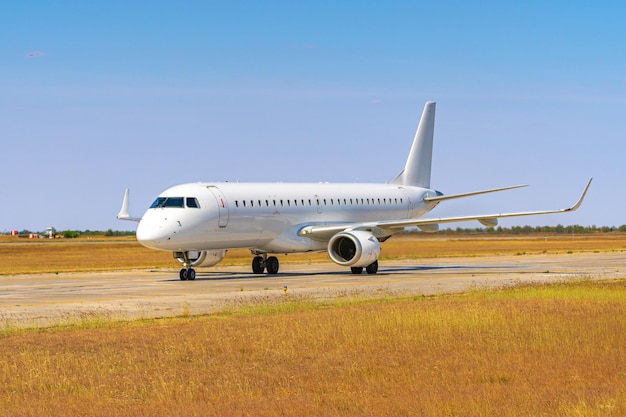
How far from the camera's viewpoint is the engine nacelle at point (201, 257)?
42.2 metres

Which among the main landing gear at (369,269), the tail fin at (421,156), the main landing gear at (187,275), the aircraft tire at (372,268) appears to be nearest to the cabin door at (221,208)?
the main landing gear at (187,275)

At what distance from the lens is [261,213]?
145ft

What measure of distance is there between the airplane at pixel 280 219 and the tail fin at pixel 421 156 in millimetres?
662

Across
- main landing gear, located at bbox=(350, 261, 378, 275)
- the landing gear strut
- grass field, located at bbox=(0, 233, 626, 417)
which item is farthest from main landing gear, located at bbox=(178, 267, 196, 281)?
grass field, located at bbox=(0, 233, 626, 417)

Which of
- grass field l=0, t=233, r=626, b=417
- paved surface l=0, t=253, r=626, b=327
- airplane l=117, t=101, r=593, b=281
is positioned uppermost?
airplane l=117, t=101, r=593, b=281

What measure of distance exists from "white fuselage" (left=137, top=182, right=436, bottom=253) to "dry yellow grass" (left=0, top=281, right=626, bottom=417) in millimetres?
16732

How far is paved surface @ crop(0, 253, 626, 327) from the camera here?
2636 cm

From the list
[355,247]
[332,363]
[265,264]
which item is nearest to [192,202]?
[265,264]

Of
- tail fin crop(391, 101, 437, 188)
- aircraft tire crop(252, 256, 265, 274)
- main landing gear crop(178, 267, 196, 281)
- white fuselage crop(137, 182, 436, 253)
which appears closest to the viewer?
white fuselage crop(137, 182, 436, 253)

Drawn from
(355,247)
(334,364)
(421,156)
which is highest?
(421,156)

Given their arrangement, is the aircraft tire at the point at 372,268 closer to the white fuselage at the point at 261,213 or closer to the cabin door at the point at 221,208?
the white fuselage at the point at 261,213

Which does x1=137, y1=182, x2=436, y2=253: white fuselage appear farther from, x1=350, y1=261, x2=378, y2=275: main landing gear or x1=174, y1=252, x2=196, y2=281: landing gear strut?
x1=350, y1=261, x2=378, y2=275: main landing gear

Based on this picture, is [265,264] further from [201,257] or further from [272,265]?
[201,257]

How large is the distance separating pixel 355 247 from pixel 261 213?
14.5ft
